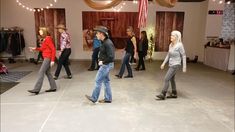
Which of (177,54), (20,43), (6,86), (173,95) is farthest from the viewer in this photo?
(20,43)

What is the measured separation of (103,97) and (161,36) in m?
6.02

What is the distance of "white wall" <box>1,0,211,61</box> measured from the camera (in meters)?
9.62

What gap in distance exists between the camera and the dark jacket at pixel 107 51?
4129 millimetres

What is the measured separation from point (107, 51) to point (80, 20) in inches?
238

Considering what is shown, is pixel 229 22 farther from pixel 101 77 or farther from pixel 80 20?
pixel 101 77

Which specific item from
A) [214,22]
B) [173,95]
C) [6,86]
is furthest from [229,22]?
[6,86]

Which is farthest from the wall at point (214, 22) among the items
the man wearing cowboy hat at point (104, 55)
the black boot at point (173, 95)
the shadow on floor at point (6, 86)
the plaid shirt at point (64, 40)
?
the shadow on floor at point (6, 86)

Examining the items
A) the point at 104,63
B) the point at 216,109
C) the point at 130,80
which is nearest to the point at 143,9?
the point at 104,63

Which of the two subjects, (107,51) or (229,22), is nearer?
(107,51)

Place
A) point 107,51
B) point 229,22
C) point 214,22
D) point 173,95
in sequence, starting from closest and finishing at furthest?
point 107,51 < point 173,95 < point 229,22 < point 214,22

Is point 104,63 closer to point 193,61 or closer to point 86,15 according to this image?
point 86,15

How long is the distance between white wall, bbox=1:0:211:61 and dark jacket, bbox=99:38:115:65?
5935 mm

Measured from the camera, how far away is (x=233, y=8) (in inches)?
343

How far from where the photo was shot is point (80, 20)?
32.1 feet
